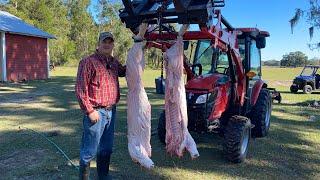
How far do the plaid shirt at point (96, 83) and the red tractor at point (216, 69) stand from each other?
57 cm

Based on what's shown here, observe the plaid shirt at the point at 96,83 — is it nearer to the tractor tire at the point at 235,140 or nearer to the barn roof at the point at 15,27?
the tractor tire at the point at 235,140

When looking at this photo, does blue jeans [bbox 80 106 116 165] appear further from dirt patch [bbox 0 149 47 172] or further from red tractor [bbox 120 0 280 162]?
dirt patch [bbox 0 149 47 172]

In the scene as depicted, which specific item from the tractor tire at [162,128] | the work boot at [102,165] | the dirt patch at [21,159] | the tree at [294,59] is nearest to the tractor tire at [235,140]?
the tractor tire at [162,128]

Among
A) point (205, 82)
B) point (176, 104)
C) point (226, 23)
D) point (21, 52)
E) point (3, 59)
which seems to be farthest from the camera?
point (21, 52)

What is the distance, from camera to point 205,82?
6926 millimetres

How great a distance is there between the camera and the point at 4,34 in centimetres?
2345

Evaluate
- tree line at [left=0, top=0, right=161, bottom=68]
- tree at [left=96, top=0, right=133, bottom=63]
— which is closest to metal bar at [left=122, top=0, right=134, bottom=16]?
tree line at [left=0, top=0, right=161, bottom=68]

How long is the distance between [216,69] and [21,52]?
65.9 feet

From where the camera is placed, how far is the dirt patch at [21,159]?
20.8 ft

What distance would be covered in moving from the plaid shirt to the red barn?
19.6 m

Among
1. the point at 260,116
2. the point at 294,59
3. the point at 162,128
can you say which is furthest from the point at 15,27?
the point at 294,59

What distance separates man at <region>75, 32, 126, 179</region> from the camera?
15.7 feet

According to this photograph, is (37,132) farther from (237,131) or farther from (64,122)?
(237,131)

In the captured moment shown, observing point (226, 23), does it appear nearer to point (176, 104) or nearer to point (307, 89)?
point (176, 104)
